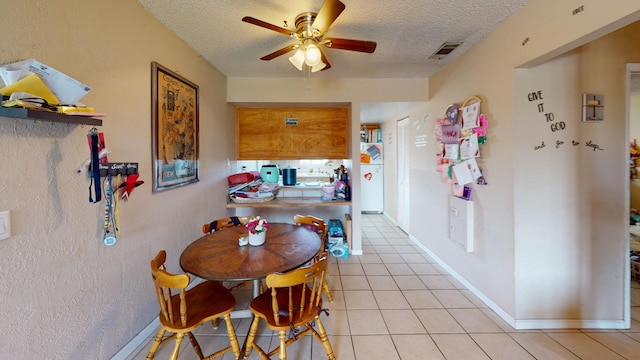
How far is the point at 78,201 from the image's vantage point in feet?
4.24

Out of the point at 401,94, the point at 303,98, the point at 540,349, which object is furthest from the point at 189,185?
the point at 540,349

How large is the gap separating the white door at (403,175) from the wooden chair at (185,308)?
335 centimetres

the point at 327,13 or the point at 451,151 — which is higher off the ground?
the point at 327,13

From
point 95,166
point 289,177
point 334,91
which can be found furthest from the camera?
point 289,177

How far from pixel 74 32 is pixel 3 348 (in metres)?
1.51

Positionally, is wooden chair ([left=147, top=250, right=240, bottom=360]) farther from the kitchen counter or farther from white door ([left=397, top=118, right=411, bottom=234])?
white door ([left=397, top=118, right=411, bottom=234])

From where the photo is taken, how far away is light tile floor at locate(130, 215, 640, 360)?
1.63m

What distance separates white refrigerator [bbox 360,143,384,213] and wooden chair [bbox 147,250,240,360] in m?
4.08

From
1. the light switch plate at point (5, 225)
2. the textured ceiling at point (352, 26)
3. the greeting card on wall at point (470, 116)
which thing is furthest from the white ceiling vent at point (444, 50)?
the light switch plate at point (5, 225)

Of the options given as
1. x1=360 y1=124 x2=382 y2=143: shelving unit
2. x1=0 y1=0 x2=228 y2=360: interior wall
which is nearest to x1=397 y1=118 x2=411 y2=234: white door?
x1=360 y1=124 x2=382 y2=143: shelving unit

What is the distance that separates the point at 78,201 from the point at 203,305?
920 millimetres

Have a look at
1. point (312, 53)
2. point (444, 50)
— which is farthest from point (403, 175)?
point (312, 53)

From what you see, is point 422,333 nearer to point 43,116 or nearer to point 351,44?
point 351,44

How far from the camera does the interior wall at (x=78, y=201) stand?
3.39ft
